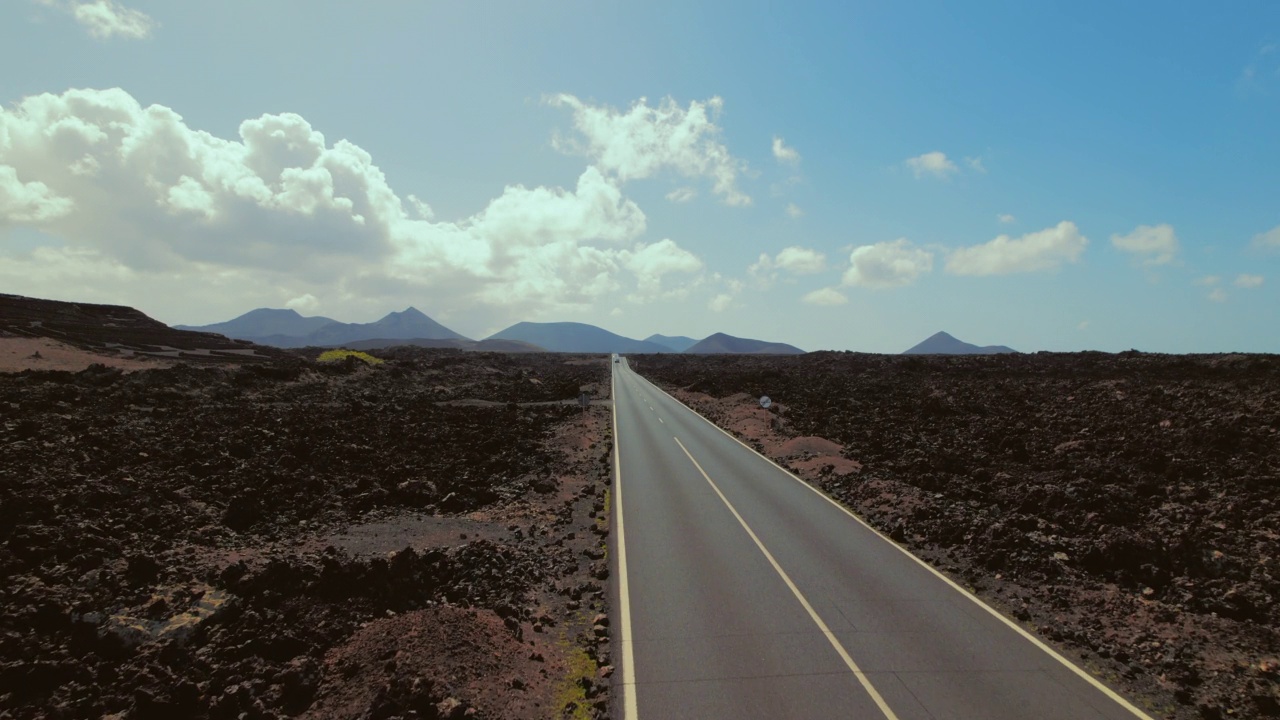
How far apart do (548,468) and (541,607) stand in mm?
12839

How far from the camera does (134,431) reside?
23797 mm

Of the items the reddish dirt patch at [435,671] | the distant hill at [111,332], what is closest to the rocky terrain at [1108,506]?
the reddish dirt patch at [435,671]

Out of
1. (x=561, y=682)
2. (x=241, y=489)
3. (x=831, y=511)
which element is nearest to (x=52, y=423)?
(x=241, y=489)

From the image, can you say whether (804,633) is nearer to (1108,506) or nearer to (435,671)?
(435,671)

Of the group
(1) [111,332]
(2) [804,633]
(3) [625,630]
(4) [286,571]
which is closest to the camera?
(2) [804,633]

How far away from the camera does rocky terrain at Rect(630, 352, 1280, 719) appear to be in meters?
10.8

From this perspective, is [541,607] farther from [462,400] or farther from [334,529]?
[462,400]

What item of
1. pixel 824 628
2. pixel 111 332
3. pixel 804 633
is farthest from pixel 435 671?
pixel 111 332

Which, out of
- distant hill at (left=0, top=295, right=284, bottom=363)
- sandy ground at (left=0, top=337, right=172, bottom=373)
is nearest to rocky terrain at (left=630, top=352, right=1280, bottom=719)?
sandy ground at (left=0, top=337, right=172, bottom=373)

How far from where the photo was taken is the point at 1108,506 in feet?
58.7

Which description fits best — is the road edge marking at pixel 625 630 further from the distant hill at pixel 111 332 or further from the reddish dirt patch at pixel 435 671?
the distant hill at pixel 111 332

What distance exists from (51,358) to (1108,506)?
6986cm

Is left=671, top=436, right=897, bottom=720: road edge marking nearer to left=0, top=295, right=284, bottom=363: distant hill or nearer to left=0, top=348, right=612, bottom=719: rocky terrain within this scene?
left=0, top=348, right=612, bottom=719: rocky terrain

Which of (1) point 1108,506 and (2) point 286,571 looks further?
(1) point 1108,506
